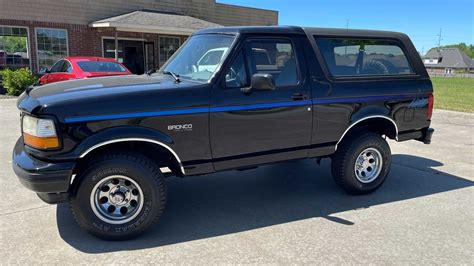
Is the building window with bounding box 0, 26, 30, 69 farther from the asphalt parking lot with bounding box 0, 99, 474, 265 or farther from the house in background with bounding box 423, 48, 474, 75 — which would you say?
the house in background with bounding box 423, 48, 474, 75

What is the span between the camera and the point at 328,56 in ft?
15.6

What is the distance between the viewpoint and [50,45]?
1791 cm

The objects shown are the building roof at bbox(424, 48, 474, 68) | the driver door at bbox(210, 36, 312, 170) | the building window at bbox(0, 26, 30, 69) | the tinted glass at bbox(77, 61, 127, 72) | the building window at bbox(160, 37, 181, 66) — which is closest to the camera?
the driver door at bbox(210, 36, 312, 170)

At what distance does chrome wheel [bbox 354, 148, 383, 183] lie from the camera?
5.02m

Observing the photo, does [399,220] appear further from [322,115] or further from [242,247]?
[242,247]

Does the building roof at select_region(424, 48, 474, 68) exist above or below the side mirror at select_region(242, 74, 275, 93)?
above

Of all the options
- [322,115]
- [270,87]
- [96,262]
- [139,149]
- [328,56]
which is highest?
[328,56]

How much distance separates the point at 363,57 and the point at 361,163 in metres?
1.34

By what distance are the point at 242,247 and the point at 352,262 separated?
0.95 metres

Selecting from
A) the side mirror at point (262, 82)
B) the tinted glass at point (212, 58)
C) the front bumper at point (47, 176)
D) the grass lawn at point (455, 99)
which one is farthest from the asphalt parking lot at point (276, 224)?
the grass lawn at point (455, 99)

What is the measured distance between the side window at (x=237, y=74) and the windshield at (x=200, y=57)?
14 centimetres

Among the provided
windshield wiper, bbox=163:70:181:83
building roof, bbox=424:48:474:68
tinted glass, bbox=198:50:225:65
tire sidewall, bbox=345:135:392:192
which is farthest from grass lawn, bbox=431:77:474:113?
building roof, bbox=424:48:474:68

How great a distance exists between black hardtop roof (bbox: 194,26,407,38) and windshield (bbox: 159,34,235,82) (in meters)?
0.10

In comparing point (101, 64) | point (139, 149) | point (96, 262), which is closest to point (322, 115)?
point (139, 149)
